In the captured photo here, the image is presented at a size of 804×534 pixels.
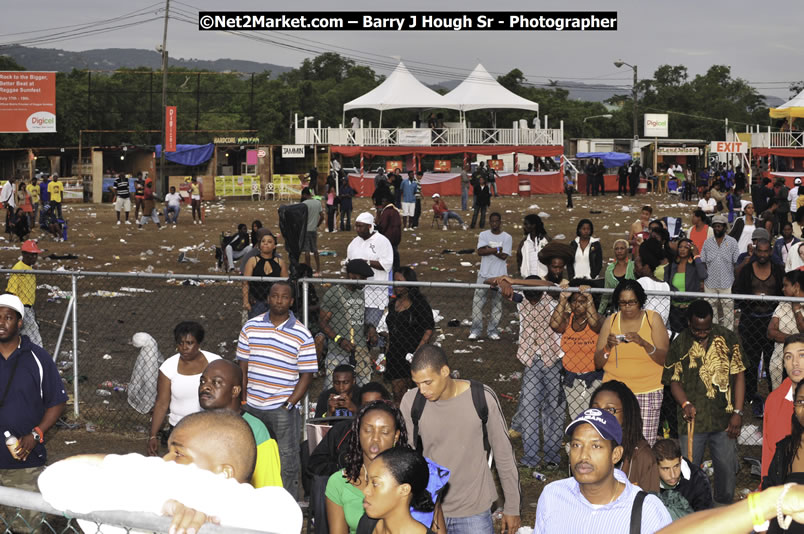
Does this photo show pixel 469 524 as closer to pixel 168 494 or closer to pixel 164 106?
pixel 168 494

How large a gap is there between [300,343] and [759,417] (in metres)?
5.01

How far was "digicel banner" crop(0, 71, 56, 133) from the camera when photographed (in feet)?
163

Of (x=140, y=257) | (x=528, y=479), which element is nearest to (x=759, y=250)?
(x=528, y=479)

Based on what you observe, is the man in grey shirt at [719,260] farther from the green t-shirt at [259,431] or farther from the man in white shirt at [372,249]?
the green t-shirt at [259,431]

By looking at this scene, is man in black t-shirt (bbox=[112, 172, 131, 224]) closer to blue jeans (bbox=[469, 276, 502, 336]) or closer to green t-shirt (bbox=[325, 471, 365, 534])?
blue jeans (bbox=[469, 276, 502, 336])

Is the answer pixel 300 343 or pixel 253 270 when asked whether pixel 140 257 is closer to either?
pixel 253 270

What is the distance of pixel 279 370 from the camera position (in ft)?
23.1

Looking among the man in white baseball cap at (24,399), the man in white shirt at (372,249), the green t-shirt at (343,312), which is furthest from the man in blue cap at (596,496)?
the man in white shirt at (372,249)

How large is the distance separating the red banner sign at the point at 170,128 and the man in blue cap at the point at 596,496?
4400cm

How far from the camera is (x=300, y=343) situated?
711cm

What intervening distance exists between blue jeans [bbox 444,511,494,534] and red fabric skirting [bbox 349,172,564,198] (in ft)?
125

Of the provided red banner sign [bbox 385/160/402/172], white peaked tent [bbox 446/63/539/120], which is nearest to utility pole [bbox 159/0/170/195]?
red banner sign [bbox 385/160/402/172]

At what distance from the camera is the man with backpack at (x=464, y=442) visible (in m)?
5.34

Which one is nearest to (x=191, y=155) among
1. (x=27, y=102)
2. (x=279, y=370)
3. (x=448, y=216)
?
(x=27, y=102)
